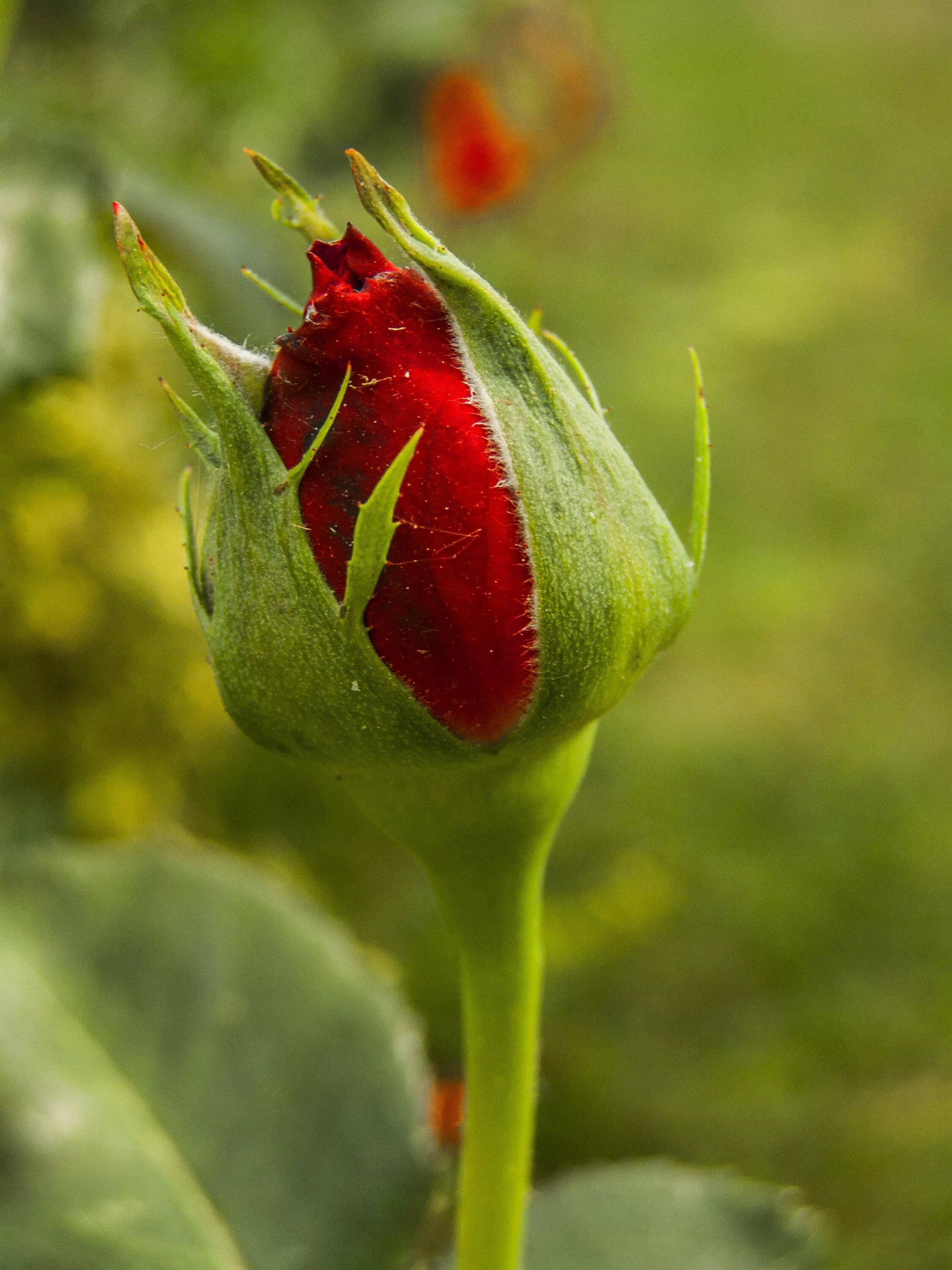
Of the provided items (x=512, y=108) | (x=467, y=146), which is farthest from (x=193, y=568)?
(x=512, y=108)

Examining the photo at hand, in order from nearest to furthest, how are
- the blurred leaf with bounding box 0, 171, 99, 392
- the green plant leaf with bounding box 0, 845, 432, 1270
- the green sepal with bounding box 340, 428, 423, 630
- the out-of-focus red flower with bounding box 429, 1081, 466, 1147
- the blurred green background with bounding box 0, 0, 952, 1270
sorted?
the green sepal with bounding box 340, 428, 423, 630 < the green plant leaf with bounding box 0, 845, 432, 1270 < the blurred leaf with bounding box 0, 171, 99, 392 < the out-of-focus red flower with bounding box 429, 1081, 466, 1147 < the blurred green background with bounding box 0, 0, 952, 1270

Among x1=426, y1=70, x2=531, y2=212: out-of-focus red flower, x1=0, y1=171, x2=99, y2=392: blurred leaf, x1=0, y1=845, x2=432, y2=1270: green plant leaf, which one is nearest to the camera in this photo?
x1=0, y1=845, x2=432, y2=1270: green plant leaf

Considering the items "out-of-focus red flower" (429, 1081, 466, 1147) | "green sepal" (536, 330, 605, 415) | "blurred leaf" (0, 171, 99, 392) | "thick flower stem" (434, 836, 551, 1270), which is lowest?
"thick flower stem" (434, 836, 551, 1270)

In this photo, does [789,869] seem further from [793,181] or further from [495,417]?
[793,181]

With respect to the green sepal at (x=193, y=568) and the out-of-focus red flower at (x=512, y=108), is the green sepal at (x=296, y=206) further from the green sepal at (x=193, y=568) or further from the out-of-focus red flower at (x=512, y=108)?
the out-of-focus red flower at (x=512, y=108)

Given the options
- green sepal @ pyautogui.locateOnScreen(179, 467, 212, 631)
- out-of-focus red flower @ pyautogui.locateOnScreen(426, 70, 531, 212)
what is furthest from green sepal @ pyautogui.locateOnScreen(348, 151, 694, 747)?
out-of-focus red flower @ pyautogui.locateOnScreen(426, 70, 531, 212)

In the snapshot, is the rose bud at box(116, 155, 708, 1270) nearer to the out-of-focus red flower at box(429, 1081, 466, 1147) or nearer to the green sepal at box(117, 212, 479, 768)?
the green sepal at box(117, 212, 479, 768)

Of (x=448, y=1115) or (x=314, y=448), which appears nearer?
(x=314, y=448)

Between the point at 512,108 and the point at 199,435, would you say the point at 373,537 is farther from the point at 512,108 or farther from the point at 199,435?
the point at 512,108
